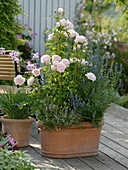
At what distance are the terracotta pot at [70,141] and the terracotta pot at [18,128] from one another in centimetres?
32

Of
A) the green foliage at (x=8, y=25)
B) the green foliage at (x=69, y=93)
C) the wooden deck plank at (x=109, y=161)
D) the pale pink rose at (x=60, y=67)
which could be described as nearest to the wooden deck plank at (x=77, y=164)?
the wooden deck plank at (x=109, y=161)

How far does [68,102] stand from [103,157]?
2.18 ft

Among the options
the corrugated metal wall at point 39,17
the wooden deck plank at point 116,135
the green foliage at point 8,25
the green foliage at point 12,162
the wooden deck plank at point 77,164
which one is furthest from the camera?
the corrugated metal wall at point 39,17

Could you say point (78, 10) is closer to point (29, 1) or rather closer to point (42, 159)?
point (29, 1)

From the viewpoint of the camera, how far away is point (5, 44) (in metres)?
6.49

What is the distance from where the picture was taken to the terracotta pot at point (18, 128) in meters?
4.21

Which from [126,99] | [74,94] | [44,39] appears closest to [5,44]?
[44,39]

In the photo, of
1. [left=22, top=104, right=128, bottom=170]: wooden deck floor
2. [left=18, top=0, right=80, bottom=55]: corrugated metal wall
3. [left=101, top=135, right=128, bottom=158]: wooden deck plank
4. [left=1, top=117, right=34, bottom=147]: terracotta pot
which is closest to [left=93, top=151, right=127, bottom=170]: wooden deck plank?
[left=22, top=104, right=128, bottom=170]: wooden deck floor

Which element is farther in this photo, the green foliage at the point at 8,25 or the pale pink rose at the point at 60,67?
the green foliage at the point at 8,25

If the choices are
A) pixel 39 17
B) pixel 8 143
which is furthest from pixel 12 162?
pixel 39 17

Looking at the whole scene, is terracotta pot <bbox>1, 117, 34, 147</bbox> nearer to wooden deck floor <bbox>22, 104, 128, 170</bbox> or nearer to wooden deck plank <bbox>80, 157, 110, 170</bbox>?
wooden deck floor <bbox>22, 104, 128, 170</bbox>

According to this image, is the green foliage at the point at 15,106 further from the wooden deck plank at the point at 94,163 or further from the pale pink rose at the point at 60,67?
the wooden deck plank at the point at 94,163

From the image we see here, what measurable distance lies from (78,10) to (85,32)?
478 mm

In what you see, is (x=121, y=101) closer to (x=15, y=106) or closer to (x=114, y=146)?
(x=114, y=146)
